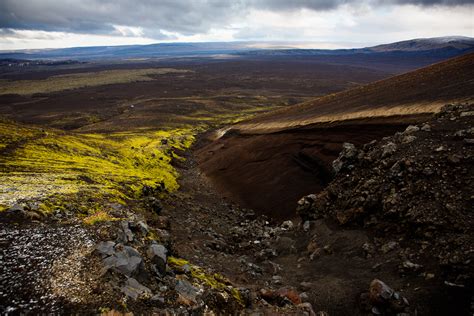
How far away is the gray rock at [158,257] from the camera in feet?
45.0

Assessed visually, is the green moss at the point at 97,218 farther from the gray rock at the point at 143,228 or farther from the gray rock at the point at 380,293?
the gray rock at the point at 380,293

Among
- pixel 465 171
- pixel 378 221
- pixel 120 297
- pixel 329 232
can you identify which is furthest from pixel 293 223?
pixel 120 297

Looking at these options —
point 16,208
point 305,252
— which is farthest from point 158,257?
point 305,252

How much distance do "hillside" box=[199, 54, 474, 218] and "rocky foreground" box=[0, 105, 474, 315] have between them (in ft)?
16.8

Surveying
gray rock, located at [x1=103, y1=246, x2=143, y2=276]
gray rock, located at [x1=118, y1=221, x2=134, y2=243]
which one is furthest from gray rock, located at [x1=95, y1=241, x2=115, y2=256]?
gray rock, located at [x1=118, y1=221, x2=134, y2=243]

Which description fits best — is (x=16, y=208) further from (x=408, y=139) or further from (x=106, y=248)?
(x=408, y=139)

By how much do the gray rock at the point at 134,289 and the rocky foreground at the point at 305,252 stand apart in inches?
1.5

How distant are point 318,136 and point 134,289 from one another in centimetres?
2900

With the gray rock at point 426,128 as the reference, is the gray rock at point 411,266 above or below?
below

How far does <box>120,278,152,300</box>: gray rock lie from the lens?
448 inches

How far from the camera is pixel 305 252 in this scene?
20.5 meters

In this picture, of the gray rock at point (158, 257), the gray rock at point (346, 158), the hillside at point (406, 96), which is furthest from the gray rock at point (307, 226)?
the hillside at point (406, 96)

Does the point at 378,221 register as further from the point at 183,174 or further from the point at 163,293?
the point at 183,174

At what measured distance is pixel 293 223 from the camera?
2533 cm
